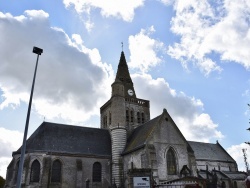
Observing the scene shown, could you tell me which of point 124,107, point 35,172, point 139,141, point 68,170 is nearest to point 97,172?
point 68,170

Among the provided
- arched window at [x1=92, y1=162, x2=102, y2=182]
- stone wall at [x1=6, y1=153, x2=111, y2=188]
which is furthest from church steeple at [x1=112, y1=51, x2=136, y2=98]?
arched window at [x1=92, y1=162, x2=102, y2=182]

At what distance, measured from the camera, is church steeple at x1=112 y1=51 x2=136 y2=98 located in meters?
37.3

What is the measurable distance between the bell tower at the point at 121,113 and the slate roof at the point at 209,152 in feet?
35.1

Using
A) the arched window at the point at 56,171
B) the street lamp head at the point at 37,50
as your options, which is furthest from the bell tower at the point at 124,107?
the street lamp head at the point at 37,50

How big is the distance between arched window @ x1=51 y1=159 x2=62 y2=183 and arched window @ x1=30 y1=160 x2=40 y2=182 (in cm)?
163

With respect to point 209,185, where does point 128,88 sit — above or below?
above

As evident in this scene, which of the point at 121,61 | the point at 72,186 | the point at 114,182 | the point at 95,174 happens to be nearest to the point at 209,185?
the point at 114,182

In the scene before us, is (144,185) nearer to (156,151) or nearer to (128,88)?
(156,151)

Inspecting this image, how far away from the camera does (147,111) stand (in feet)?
132

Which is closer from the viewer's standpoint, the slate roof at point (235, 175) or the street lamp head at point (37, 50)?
the street lamp head at point (37, 50)

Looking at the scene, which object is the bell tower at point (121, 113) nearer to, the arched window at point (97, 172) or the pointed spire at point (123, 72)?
the pointed spire at point (123, 72)

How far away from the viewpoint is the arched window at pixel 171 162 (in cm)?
2845

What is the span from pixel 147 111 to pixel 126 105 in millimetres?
3856

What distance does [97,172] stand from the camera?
105 feet
